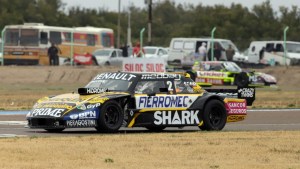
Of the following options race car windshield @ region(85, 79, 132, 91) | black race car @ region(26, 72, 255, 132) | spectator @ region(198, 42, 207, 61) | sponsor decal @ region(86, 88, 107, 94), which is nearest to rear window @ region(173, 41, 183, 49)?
spectator @ region(198, 42, 207, 61)

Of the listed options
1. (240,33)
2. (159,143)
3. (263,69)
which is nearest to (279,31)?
(240,33)

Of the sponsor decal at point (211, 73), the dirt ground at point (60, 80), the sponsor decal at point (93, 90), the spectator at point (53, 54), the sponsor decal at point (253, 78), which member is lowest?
the dirt ground at point (60, 80)

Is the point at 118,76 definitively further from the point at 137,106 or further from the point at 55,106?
the point at 55,106

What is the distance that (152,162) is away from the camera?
13789 mm

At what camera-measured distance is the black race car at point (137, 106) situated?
1850 centimetres

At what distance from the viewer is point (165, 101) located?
19.6m

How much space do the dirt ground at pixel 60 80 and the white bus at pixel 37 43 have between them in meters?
3.97

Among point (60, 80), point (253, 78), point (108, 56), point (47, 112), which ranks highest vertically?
point (47, 112)

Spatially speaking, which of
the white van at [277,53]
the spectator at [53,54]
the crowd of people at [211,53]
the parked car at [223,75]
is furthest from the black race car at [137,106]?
the spectator at [53,54]

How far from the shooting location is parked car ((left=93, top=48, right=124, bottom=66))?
57000 millimetres

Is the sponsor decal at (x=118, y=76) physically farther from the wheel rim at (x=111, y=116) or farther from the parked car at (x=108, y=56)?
the parked car at (x=108, y=56)

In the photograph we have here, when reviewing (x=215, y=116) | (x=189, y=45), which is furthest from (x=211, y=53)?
(x=215, y=116)

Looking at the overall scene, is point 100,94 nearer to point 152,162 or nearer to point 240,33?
point 152,162

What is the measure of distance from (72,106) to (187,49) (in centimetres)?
3829
